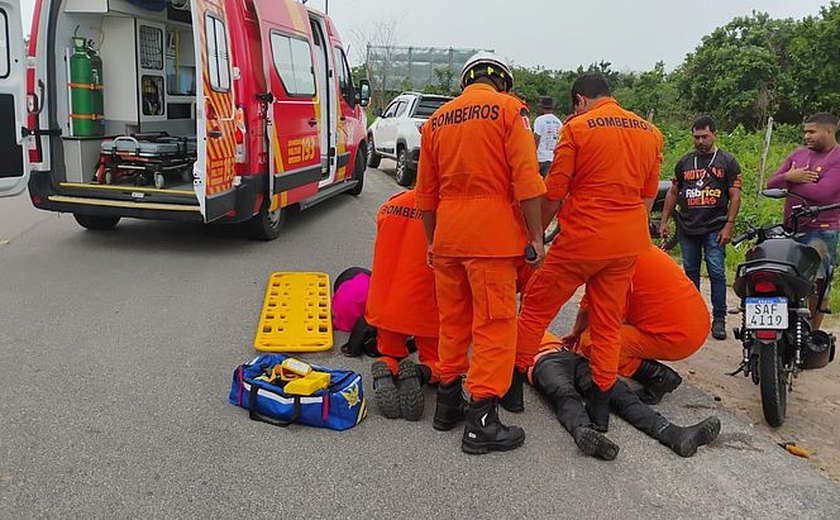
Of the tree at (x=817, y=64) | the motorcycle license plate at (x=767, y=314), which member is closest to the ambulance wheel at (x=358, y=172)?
the motorcycle license plate at (x=767, y=314)

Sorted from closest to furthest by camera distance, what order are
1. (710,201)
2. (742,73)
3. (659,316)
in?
1. (659,316)
2. (710,201)
3. (742,73)

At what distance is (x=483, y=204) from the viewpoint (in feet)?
11.8

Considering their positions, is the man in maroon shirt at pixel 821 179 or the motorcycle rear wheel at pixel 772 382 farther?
the man in maroon shirt at pixel 821 179

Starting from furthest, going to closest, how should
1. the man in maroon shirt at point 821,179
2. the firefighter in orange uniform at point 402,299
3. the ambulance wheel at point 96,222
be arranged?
1. the ambulance wheel at point 96,222
2. the man in maroon shirt at point 821,179
3. the firefighter in orange uniform at point 402,299

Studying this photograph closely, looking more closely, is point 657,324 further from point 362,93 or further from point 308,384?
point 362,93

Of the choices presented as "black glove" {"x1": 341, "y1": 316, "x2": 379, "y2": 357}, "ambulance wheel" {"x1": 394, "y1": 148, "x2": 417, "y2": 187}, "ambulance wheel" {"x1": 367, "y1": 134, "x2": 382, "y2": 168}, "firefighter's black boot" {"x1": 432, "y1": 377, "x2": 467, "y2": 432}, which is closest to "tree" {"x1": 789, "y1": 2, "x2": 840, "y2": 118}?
"ambulance wheel" {"x1": 367, "y1": 134, "x2": 382, "y2": 168}

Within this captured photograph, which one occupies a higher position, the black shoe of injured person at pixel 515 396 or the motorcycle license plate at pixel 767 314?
the motorcycle license plate at pixel 767 314

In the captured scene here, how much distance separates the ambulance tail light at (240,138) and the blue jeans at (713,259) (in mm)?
4098

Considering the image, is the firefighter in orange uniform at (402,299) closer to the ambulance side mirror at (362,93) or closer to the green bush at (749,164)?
the green bush at (749,164)

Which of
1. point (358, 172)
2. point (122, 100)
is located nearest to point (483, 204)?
point (122, 100)

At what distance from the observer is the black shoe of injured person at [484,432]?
3689mm

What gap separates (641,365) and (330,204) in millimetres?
7957

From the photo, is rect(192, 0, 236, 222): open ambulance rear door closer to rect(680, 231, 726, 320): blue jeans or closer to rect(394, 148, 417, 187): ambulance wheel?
rect(680, 231, 726, 320): blue jeans

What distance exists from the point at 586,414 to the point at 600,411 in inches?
3.1
